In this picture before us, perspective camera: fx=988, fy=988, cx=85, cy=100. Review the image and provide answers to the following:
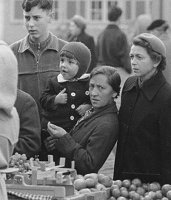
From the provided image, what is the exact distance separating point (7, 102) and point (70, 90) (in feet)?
7.99

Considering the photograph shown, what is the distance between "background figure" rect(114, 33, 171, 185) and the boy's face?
2.93 feet

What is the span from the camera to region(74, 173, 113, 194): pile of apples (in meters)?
6.37

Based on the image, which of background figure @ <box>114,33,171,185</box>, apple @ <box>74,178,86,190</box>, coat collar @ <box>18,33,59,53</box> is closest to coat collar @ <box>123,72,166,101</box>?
background figure @ <box>114,33,171,185</box>

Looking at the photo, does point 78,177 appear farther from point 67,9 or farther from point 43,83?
point 67,9

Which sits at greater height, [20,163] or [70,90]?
[70,90]

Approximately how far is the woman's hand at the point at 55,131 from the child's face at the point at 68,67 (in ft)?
A: 1.37

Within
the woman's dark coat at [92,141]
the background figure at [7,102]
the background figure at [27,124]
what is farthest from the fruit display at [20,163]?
the background figure at [7,102]

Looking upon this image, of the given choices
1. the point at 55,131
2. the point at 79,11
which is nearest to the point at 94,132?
the point at 55,131

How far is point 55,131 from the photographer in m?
6.99

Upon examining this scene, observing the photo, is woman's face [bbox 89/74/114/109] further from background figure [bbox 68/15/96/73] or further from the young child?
background figure [bbox 68/15/96/73]

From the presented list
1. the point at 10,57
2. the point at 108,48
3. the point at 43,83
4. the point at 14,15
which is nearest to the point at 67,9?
the point at 14,15

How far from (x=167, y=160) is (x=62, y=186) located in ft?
3.67

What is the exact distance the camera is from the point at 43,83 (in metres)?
7.60

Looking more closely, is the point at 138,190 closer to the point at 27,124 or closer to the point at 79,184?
the point at 79,184
